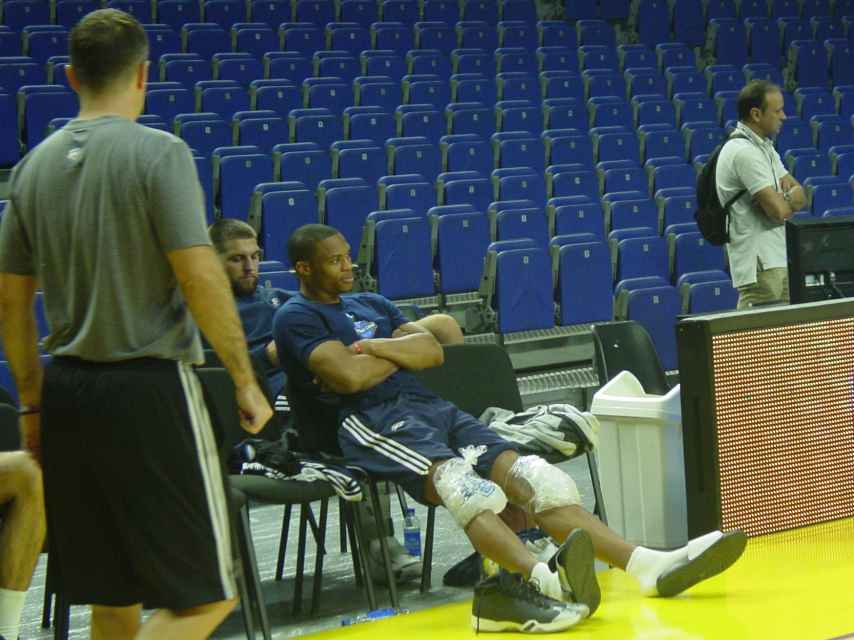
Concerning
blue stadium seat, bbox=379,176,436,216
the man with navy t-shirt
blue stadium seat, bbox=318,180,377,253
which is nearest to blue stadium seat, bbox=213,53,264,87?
blue stadium seat, bbox=379,176,436,216

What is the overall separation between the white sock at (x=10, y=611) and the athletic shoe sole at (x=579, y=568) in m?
1.33

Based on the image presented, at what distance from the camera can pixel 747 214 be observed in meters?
5.96

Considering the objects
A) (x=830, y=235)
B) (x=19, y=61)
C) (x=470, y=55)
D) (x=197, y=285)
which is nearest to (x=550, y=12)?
(x=470, y=55)

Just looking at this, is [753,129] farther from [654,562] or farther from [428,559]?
[654,562]

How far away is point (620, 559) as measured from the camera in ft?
11.7

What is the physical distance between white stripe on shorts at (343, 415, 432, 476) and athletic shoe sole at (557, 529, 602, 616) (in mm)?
572

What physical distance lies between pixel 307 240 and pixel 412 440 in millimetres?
689

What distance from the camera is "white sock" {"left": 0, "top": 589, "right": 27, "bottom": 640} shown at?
3.25 metres

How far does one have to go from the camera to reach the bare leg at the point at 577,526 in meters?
3.57

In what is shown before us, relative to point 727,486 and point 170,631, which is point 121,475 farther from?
point 727,486

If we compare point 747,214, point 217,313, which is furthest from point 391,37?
point 217,313

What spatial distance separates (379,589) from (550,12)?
925cm

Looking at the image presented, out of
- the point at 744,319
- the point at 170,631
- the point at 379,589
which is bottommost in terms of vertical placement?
the point at 379,589

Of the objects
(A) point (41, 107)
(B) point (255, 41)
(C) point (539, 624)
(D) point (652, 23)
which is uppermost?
(D) point (652, 23)
